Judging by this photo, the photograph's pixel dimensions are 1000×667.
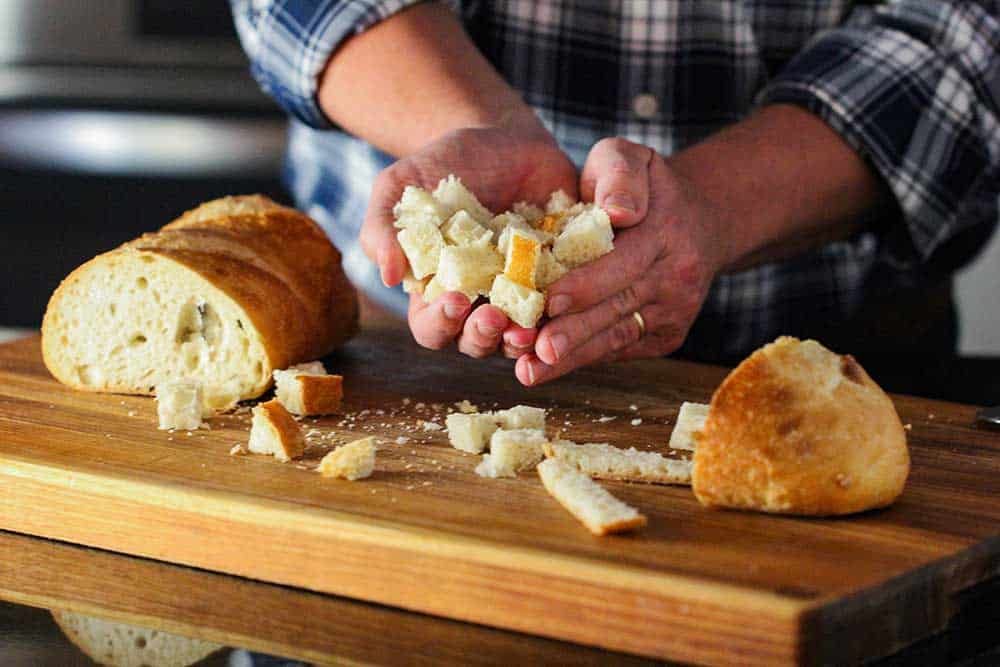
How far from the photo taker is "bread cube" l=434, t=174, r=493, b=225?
5.44 ft

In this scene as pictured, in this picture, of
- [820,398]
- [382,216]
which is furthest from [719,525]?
[382,216]

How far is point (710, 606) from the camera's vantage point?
44.3 inches

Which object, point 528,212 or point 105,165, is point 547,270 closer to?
point 528,212

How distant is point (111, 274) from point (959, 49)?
1.40 meters

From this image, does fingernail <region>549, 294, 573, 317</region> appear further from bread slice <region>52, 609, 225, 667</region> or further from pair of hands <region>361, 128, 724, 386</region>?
bread slice <region>52, 609, 225, 667</region>

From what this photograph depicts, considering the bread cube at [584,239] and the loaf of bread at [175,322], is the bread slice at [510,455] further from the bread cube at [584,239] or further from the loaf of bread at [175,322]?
the loaf of bread at [175,322]

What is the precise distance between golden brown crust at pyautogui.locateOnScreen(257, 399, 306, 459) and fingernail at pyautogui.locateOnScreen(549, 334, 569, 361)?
1.08 feet

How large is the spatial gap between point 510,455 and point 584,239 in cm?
31

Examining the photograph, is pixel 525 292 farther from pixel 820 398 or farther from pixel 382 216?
pixel 820 398

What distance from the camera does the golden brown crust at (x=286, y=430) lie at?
1479mm

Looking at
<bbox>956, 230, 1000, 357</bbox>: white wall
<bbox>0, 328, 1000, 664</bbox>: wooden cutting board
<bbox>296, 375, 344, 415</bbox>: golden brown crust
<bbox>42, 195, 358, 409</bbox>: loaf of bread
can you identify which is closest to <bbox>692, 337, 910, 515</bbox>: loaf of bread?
<bbox>0, 328, 1000, 664</bbox>: wooden cutting board

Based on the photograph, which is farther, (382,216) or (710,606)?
(382,216)

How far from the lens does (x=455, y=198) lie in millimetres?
1663

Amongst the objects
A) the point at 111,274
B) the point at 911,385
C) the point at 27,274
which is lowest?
the point at 27,274
